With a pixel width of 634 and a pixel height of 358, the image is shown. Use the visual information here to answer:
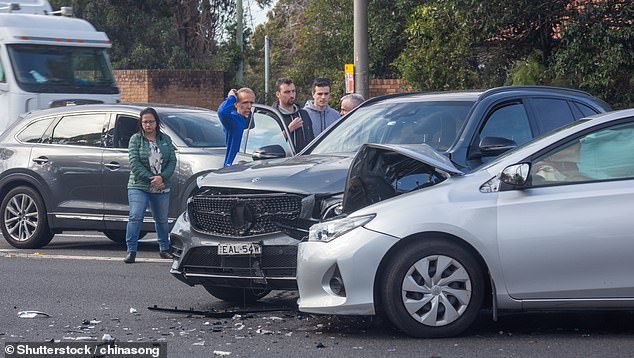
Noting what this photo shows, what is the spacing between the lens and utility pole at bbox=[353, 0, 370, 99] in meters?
18.2

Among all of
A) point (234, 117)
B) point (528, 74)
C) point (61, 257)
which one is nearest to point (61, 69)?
point (528, 74)

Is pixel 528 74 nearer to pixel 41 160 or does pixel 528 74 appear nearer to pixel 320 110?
pixel 320 110

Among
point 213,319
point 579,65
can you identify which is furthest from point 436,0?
point 213,319

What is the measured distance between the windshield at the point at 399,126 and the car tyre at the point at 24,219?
195 inches

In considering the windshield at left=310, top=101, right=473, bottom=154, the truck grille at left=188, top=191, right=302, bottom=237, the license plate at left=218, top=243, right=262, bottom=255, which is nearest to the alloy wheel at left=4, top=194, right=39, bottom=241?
the windshield at left=310, top=101, right=473, bottom=154

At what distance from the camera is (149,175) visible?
1244cm

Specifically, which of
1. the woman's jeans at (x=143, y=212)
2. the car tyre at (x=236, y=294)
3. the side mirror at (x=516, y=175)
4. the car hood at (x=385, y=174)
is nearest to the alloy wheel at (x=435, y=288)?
the side mirror at (x=516, y=175)

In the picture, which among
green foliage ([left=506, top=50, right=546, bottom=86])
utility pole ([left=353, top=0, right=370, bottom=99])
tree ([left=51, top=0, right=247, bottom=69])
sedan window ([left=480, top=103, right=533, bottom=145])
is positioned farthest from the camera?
tree ([left=51, top=0, right=247, bottom=69])

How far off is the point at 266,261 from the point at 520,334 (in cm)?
190

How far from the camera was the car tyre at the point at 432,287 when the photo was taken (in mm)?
7672

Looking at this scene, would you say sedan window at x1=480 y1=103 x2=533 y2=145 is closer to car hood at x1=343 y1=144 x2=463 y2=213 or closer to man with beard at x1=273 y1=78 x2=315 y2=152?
car hood at x1=343 y1=144 x2=463 y2=213

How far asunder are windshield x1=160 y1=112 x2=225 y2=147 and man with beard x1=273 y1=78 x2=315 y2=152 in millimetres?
1503

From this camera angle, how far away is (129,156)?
12586 millimetres

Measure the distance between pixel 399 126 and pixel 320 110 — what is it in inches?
100
